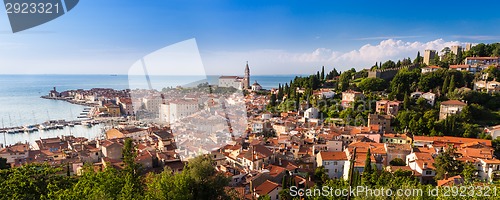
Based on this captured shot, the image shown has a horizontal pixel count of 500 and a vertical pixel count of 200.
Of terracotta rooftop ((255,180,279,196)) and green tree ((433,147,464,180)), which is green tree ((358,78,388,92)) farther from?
terracotta rooftop ((255,180,279,196))

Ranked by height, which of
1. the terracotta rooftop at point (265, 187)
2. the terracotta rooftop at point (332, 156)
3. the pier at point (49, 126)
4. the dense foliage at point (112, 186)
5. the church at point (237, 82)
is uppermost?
the church at point (237, 82)

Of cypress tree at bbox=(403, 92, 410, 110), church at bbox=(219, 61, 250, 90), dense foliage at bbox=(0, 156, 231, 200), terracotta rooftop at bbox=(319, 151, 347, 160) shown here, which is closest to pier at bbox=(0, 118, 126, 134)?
church at bbox=(219, 61, 250, 90)

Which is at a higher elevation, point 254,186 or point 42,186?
point 42,186

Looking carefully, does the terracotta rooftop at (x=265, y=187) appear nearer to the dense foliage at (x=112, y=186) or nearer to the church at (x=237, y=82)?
the dense foliage at (x=112, y=186)

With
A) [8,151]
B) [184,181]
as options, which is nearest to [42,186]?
[184,181]

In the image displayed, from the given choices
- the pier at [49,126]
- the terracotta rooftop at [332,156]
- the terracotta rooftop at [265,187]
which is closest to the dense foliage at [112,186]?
the terracotta rooftop at [265,187]

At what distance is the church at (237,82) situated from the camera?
127 feet

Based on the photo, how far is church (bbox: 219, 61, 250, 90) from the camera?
127 feet

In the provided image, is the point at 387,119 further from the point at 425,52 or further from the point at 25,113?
the point at 25,113

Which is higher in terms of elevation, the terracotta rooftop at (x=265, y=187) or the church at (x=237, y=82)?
the church at (x=237, y=82)

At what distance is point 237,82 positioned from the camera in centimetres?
4150

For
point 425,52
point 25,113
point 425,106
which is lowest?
point 25,113

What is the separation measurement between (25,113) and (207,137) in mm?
28748

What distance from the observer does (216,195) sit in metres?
5.88
